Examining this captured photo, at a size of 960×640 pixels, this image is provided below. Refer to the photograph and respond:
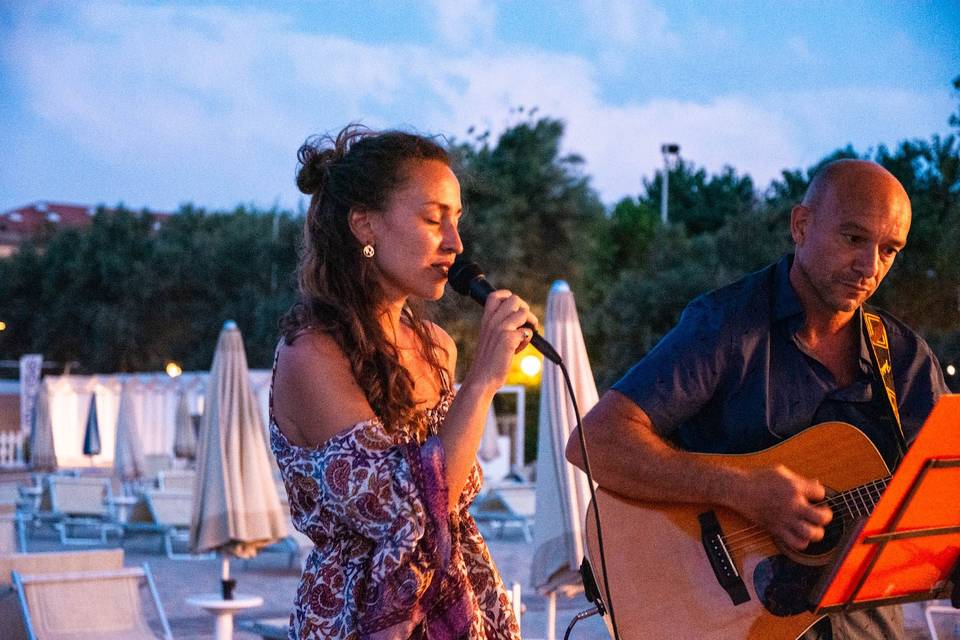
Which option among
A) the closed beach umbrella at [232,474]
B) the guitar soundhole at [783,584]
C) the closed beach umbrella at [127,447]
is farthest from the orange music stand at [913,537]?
the closed beach umbrella at [127,447]

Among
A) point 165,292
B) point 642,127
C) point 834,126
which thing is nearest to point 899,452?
point 834,126

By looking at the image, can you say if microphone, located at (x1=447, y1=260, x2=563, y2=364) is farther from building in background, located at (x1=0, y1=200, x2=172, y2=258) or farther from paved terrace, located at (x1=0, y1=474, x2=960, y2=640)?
building in background, located at (x1=0, y1=200, x2=172, y2=258)

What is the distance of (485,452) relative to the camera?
21594 millimetres

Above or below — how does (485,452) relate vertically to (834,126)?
below

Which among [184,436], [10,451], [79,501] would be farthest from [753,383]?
[10,451]

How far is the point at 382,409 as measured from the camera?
2506 millimetres

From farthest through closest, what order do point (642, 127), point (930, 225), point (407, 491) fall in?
1. point (642, 127)
2. point (930, 225)
3. point (407, 491)

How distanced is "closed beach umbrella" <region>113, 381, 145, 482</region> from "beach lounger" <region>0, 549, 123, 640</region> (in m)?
14.3

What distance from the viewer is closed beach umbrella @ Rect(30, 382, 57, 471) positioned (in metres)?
23.3

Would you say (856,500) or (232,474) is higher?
(856,500)

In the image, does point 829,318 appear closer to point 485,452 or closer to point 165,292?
point 485,452

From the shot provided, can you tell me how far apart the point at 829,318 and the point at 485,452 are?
18.5m

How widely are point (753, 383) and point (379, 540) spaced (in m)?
1.24

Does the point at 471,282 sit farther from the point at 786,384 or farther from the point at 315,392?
the point at 786,384
